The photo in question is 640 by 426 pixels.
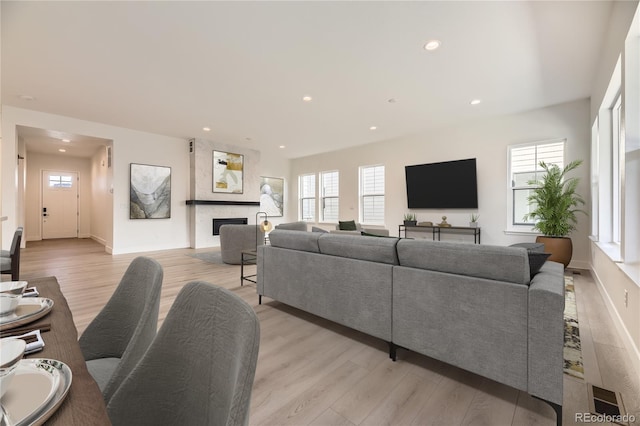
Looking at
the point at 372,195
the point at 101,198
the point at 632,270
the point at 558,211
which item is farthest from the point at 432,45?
the point at 101,198

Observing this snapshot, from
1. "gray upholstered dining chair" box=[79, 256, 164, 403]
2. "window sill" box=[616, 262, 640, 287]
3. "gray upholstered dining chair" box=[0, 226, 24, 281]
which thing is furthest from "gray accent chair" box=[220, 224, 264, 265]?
"window sill" box=[616, 262, 640, 287]

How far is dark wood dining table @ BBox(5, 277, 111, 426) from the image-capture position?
49 centimetres

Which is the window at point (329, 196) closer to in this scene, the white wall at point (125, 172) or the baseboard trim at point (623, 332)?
the white wall at point (125, 172)

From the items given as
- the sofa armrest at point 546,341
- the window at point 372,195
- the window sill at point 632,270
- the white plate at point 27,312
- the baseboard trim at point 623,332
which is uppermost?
the window at point 372,195

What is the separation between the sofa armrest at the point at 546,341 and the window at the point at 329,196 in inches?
277

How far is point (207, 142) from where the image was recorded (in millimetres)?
7258

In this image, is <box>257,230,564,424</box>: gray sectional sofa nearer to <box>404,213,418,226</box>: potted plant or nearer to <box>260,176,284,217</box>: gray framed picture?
<box>404,213,418,226</box>: potted plant

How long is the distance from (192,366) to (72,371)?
26 centimetres

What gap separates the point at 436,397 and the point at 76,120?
746 cm

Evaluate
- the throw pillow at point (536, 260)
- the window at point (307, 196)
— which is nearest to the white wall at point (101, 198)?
the window at point (307, 196)

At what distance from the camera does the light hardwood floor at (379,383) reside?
1445 mm

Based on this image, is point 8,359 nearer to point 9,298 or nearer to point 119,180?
point 9,298

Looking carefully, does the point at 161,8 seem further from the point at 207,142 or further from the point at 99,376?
the point at 207,142

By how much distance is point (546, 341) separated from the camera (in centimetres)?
138
